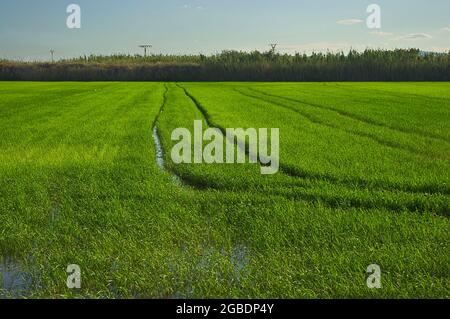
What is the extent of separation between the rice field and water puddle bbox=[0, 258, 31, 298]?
18 mm

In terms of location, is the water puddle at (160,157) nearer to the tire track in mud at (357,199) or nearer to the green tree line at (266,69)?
the tire track in mud at (357,199)

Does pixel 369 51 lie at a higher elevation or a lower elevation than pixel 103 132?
higher

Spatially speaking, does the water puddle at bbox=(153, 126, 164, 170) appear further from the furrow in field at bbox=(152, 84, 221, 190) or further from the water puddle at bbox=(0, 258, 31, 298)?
the water puddle at bbox=(0, 258, 31, 298)

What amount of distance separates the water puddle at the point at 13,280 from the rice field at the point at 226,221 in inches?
0.7

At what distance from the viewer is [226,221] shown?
20.1ft

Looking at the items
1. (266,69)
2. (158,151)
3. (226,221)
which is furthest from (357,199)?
(266,69)

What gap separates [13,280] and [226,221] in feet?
8.30

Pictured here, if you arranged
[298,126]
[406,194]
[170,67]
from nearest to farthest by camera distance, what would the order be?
[406,194]
[298,126]
[170,67]

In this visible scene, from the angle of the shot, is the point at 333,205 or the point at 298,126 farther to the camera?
the point at 298,126

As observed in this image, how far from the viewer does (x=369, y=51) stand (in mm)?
76875
